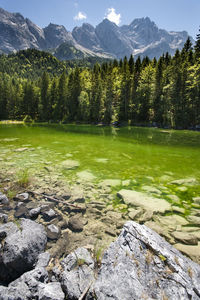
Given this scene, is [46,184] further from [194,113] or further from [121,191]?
[194,113]

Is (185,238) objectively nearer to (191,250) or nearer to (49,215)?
(191,250)

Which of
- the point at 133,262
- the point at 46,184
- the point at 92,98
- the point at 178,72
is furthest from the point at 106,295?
the point at 92,98

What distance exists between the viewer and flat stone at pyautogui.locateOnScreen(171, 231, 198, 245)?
16.2 feet

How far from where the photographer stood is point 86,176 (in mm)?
10141

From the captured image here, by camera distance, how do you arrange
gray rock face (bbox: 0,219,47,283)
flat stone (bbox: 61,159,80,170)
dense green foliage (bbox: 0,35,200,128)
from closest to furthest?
gray rock face (bbox: 0,219,47,283)
flat stone (bbox: 61,159,80,170)
dense green foliage (bbox: 0,35,200,128)

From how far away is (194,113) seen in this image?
54500mm

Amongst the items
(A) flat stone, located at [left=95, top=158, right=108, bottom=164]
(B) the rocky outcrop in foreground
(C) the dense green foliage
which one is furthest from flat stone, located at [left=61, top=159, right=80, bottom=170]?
(C) the dense green foliage

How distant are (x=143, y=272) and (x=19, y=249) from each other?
9.94 feet

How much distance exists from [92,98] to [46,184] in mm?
70871

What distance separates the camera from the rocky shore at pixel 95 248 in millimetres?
3076

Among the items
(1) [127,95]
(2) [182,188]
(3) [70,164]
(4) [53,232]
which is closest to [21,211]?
(4) [53,232]

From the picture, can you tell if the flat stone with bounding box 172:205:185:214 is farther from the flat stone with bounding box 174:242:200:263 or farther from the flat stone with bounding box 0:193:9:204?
the flat stone with bounding box 0:193:9:204

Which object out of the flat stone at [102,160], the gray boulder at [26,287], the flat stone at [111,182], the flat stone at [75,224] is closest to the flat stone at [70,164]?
the flat stone at [102,160]

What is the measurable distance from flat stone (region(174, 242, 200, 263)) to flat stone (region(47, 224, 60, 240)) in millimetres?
3787
